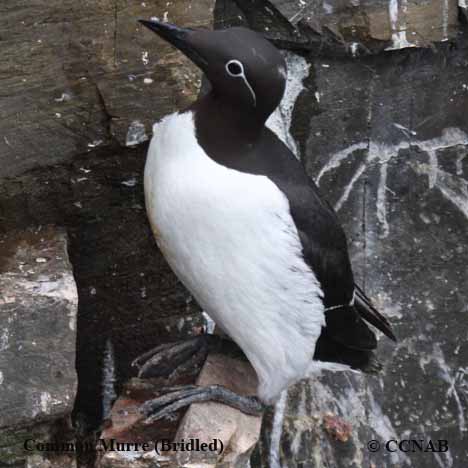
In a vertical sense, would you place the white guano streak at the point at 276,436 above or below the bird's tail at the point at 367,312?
below

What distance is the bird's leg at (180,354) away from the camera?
3.19m

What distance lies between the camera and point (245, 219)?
2.63m

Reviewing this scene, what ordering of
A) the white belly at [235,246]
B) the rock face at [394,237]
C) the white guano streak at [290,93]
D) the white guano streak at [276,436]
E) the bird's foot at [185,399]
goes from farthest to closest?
the white guano streak at [276,436]
the rock face at [394,237]
the white guano streak at [290,93]
the bird's foot at [185,399]
the white belly at [235,246]

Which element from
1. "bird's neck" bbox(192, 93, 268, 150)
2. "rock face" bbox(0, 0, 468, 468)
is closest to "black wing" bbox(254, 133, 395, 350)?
"bird's neck" bbox(192, 93, 268, 150)

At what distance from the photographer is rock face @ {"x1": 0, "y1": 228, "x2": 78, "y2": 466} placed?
278 cm

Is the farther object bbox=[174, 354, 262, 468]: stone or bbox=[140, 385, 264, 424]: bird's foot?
bbox=[140, 385, 264, 424]: bird's foot

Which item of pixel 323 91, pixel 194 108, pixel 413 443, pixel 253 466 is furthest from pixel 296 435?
pixel 194 108

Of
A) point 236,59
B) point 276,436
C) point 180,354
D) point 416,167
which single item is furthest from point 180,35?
point 276,436

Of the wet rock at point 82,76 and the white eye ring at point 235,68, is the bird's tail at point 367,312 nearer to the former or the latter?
the wet rock at point 82,76

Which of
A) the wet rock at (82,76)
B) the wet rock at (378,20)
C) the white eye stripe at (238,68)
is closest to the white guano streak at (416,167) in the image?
the wet rock at (378,20)

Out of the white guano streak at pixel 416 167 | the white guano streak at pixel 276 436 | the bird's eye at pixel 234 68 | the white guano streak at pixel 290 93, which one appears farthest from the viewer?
the white guano streak at pixel 276 436

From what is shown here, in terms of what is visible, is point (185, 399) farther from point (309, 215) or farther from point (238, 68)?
point (238, 68)

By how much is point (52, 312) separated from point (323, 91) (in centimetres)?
144

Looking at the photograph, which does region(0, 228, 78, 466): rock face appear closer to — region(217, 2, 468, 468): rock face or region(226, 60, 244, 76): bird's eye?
region(226, 60, 244, 76): bird's eye
